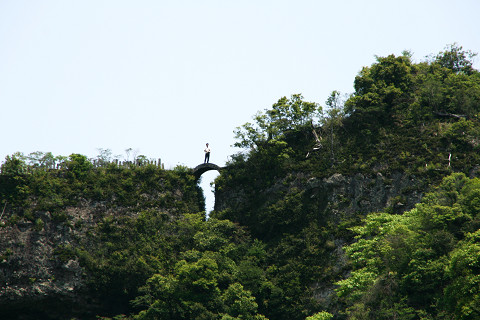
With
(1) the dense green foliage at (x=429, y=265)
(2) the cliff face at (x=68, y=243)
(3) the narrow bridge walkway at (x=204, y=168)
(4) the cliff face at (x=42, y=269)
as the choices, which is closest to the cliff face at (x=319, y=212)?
(3) the narrow bridge walkway at (x=204, y=168)

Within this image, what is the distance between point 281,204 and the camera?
54875 mm

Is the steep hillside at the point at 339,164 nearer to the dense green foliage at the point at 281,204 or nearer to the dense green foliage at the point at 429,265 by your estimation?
the dense green foliage at the point at 281,204

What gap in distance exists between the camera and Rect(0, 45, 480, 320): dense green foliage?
47656 mm

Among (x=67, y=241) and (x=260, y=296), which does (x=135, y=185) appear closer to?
(x=67, y=241)

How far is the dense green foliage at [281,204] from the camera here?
156 ft

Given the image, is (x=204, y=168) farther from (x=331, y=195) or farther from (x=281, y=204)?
(x=331, y=195)

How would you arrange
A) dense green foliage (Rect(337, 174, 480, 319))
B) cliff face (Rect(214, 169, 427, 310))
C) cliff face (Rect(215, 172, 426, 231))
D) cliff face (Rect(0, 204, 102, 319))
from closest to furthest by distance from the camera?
dense green foliage (Rect(337, 174, 480, 319)) → cliff face (Rect(0, 204, 102, 319)) → cliff face (Rect(214, 169, 427, 310)) → cliff face (Rect(215, 172, 426, 231))

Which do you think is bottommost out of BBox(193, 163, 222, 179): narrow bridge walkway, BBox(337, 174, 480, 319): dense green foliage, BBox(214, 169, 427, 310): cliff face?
BBox(337, 174, 480, 319): dense green foliage

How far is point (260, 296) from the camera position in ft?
165

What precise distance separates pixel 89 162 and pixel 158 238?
928 centimetres

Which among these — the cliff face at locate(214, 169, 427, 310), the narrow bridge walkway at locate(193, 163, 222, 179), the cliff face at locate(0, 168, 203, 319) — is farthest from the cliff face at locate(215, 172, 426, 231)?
the cliff face at locate(0, 168, 203, 319)

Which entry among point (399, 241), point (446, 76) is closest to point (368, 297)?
point (399, 241)

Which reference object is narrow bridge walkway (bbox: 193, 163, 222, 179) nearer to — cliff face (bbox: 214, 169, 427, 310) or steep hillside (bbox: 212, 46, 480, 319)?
steep hillside (bbox: 212, 46, 480, 319)

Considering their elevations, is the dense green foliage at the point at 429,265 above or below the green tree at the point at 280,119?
below
